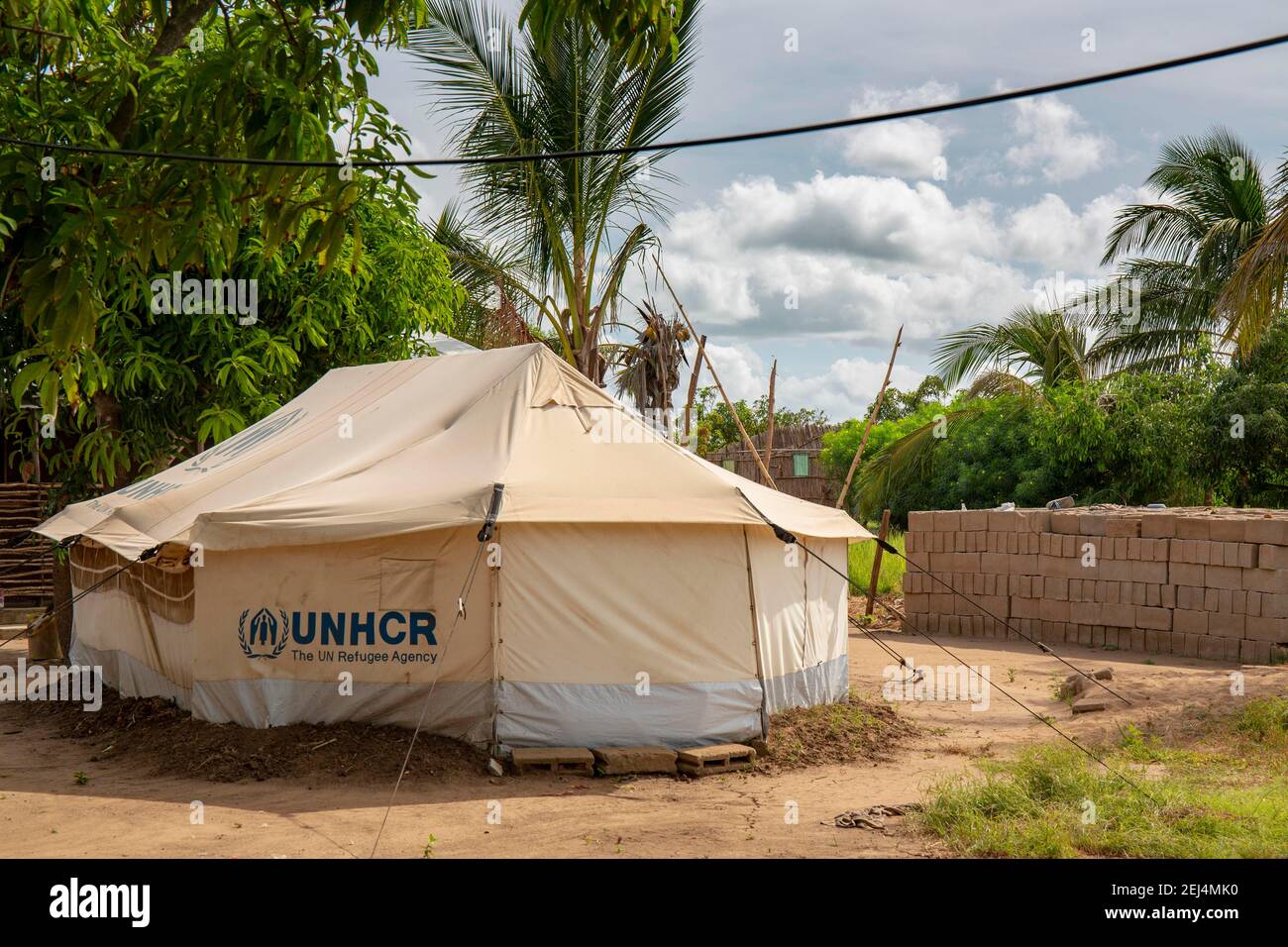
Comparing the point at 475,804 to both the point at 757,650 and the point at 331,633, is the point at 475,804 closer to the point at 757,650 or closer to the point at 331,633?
the point at 331,633

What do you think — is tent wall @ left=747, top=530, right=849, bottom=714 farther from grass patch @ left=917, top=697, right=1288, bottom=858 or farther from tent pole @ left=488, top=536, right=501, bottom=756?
tent pole @ left=488, top=536, right=501, bottom=756

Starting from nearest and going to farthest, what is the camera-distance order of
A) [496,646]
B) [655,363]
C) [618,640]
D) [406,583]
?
[496,646]
[618,640]
[406,583]
[655,363]

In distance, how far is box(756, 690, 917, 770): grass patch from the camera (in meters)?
8.77

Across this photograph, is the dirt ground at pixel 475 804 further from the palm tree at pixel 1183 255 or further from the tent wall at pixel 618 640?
the palm tree at pixel 1183 255

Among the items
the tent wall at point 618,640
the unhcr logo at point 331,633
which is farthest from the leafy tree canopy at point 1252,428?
the unhcr logo at point 331,633

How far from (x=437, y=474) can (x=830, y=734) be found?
12.0 ft

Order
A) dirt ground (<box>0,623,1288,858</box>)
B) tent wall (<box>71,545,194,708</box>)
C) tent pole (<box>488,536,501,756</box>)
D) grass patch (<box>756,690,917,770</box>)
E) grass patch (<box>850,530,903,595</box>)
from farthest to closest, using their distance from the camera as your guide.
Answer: grass patch (<box>850,530,903,595</box>), tent wall (<box>71,545,194,708</box>), grass patch (<box>756,690,917,770</box>), tent pole (<box>488,536,501,756</box>), dirt ground (<box>0,623,1288,858</box>)

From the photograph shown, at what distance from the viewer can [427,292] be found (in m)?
13.8

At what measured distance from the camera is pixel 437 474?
891 centimetres

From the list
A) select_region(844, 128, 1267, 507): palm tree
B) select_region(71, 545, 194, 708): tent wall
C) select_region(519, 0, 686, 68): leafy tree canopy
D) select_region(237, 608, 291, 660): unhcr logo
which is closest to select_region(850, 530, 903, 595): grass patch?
select_region(844, 128, 1267, 507): palm tree

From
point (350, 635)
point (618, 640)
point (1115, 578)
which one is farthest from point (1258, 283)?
point (350, 635)

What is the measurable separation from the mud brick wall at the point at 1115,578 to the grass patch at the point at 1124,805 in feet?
18.5

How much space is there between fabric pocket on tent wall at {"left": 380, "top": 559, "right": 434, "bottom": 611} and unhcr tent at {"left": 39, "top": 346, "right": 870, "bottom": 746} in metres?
0.01

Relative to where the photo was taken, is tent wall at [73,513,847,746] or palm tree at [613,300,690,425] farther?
palm tree at [613,300,690,425]
